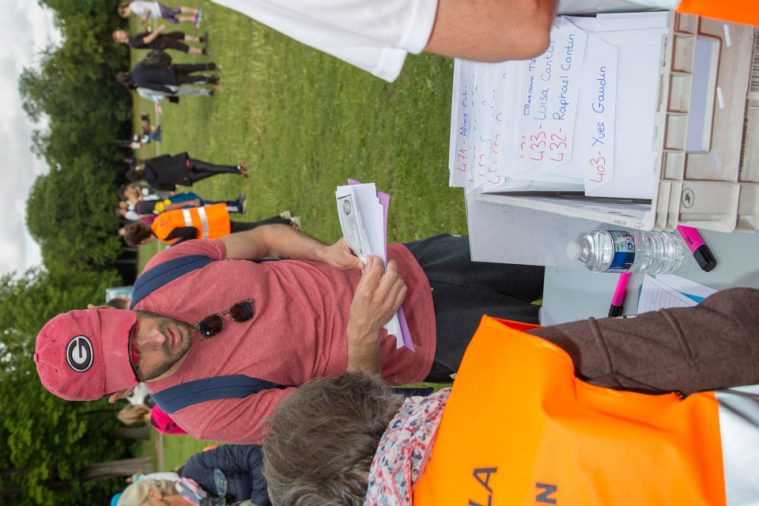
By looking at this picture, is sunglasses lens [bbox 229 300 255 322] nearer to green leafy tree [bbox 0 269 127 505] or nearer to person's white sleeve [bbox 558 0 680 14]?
person's white sleeve [bbox 558 0 680 14]

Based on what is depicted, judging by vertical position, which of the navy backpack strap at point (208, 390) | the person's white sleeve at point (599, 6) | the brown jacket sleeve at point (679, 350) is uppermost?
the person's white sleeve at point (599, 6)

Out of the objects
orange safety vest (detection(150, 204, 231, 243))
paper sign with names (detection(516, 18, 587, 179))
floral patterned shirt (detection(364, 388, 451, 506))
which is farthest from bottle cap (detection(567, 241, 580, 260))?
orange safety vest (detection(150, 204, 231, 243))

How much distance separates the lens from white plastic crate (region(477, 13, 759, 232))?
1438mm

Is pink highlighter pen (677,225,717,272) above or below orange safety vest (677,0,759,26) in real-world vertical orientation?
below

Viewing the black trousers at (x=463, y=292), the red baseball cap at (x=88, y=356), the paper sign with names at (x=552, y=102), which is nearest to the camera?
the paper sign with names at (x=552, y=102)

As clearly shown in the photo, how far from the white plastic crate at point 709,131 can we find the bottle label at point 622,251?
0.46 meters

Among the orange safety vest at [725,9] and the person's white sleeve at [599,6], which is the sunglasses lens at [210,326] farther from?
the orange safety vest at [725,9]

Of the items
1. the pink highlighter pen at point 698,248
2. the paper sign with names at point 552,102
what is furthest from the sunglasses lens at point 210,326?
the pink highlighter pen at point 698,248

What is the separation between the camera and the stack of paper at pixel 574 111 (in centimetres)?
183

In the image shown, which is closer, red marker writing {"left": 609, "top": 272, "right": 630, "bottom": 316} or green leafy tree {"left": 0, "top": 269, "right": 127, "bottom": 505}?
red marker writing {"left": 609, "top": 272, "right": 630, "bottom": 316}

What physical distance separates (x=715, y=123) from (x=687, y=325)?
59 centimetres

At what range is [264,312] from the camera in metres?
2.59

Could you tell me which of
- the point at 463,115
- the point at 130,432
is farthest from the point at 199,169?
the point at 130,432

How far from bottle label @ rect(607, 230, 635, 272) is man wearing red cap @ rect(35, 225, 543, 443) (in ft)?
2.60
